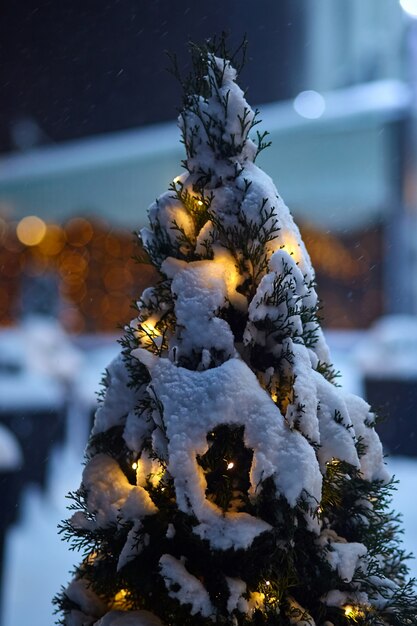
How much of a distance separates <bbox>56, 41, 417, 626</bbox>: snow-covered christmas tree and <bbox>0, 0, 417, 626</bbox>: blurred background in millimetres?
446

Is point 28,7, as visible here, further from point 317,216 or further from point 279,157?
point 317,216

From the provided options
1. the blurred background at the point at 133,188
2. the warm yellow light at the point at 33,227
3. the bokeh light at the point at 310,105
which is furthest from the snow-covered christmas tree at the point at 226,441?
the warm yellow light at the point at 33,227

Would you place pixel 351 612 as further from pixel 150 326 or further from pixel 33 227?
pixel 33 227

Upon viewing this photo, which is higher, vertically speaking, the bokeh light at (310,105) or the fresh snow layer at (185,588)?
the bokeh light at (310,105)

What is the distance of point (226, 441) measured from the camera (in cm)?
216

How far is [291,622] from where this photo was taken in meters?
2.12

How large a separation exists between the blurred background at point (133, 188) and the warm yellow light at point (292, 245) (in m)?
0.73

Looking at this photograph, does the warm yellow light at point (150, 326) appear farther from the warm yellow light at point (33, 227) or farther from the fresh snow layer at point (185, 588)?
the warm yellow light at point (33, 227)

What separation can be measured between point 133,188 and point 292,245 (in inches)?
685

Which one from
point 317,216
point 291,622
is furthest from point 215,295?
point 317,216

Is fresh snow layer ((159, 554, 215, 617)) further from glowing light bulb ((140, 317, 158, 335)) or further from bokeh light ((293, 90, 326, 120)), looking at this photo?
bokeh light ((293, 90, 326, 120))

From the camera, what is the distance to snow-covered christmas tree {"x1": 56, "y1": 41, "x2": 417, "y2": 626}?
80.7 inches

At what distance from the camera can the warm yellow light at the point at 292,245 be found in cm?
232

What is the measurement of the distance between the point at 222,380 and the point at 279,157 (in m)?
15.0
